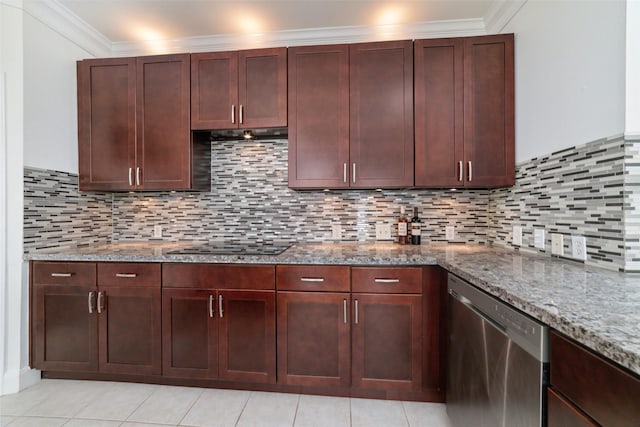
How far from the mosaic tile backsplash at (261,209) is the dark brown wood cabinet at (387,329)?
Answer: 0.70m

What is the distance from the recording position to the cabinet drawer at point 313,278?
5.97ft

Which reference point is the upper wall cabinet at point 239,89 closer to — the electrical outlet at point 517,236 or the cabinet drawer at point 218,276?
the cabinet drawer at point 218,276

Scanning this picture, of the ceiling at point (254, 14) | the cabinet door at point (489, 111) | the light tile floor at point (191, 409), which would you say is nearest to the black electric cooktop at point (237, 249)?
the light tile floor at point (191, 409)

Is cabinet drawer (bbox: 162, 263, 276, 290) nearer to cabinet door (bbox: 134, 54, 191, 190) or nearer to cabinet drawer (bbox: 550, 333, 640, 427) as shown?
cabinet door (bbox: 134, 54, 191, 190)

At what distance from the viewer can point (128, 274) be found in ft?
6.45

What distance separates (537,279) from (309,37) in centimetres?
235

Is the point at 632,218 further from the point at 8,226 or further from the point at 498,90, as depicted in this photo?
the point at 8,226

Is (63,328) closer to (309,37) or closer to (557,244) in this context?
(309,37)

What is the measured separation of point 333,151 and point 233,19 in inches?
51.7

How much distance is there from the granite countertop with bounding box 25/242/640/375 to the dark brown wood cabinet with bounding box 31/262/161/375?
4.1 inches

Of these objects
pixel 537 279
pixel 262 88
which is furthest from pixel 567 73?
pixel 262 88

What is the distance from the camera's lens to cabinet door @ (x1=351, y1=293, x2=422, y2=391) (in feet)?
5.82

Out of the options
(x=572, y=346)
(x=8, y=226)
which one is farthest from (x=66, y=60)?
(x=572, y=346)

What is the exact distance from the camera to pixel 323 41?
95.0 inches
